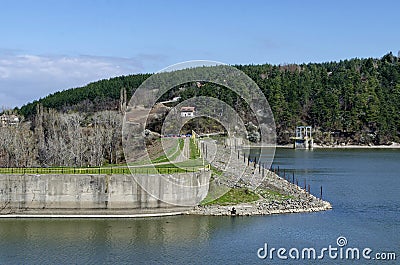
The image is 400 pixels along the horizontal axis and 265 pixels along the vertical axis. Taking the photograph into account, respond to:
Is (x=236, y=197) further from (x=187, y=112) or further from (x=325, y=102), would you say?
(x=325, y=102)

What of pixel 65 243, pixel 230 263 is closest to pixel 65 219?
pixel 65 243

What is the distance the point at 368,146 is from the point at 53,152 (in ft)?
306

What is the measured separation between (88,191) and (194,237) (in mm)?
9924

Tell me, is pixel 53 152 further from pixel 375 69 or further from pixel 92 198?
pixel 375 69

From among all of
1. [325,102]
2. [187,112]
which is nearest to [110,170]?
[187,112]

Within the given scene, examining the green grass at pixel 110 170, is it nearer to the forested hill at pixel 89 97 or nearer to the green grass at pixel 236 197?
the green grass at pixel 236 197

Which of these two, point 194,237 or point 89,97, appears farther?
point 89,97

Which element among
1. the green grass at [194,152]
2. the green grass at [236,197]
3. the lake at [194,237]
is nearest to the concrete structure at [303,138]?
the green grass at [194,152]

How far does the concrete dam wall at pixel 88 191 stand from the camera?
41500 mm

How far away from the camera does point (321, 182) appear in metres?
62.5

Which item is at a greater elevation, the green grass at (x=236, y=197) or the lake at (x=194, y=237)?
the green grass at (x=236, y=197)

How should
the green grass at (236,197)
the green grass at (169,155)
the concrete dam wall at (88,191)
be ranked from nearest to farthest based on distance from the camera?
the concrete dam wall at (88,191)
the green grass at (236,197)
the green grass at (169,155)

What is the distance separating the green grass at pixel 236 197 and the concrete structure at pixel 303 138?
9030 cm

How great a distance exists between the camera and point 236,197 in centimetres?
4547
